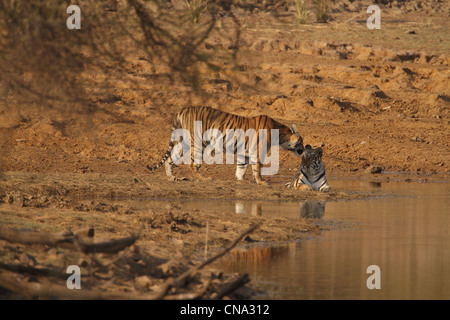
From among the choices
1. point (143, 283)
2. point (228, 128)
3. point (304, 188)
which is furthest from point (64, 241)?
point (228, 128)

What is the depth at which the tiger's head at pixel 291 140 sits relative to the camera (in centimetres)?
1452

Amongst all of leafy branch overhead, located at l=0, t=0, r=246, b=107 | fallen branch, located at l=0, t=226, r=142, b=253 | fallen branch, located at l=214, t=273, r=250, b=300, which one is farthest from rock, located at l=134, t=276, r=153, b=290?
leafy branch overhead, located at l=0, t=0, r=246, b=107

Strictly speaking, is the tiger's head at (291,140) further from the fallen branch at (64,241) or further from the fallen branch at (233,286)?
the fallen branch at (233,286)

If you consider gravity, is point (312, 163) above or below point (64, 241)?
above

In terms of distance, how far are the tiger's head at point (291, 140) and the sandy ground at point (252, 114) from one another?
0.87 metres

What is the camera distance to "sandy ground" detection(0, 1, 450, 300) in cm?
936

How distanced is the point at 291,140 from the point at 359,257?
6.64 meters

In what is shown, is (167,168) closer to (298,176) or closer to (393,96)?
(298,176)

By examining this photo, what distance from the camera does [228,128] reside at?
591 inches

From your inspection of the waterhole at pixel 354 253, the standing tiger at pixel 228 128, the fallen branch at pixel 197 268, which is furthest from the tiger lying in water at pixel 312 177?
the fallen branch at pixel 197 268

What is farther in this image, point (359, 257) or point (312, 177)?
point (312, 177)

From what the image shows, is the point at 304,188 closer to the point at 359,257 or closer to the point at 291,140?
the point at 291,140
